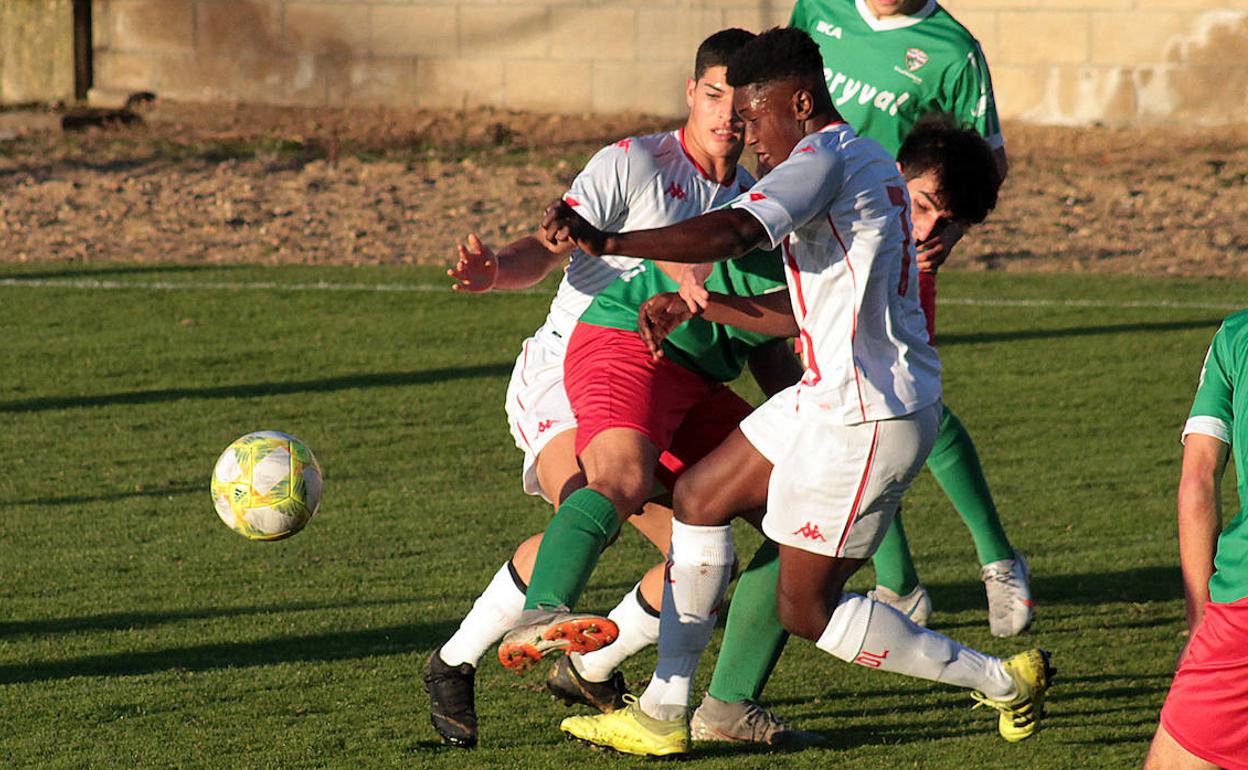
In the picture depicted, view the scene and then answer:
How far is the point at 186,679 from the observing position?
522 cm

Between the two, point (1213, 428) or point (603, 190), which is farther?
point (603, 190)

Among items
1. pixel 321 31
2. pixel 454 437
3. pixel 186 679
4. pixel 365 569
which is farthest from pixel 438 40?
pixel 186 679

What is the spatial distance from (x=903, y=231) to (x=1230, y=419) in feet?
3.66

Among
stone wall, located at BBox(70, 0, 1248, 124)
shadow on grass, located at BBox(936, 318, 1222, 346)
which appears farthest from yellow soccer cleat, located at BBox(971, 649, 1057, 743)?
stone wall, located at BBox(70, 0, 1248, 124)

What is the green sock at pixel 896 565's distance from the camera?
5.83 meters

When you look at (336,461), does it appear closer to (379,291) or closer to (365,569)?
(365,569)

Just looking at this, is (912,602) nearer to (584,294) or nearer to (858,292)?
(584,294)

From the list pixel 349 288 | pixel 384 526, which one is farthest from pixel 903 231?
pixel 349 288

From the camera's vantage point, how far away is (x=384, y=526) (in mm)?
7086

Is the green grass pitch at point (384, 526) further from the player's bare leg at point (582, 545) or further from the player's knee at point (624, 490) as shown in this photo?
the player's knee at point (624, 490)

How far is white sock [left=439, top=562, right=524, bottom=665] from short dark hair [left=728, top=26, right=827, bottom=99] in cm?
150

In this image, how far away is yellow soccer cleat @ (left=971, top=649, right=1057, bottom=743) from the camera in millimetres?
4637

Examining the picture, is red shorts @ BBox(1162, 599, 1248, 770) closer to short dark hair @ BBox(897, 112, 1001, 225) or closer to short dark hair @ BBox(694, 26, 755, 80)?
short dark hair @ BBox(897, 112, 1001, 225)

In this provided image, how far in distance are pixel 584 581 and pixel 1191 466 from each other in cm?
163
